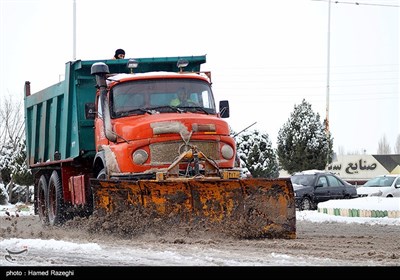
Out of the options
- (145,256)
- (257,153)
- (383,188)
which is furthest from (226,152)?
(257,153)

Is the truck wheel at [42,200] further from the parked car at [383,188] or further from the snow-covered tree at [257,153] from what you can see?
the snow-covered tree at [257,153]

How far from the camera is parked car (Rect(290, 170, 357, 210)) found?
28.8 metres

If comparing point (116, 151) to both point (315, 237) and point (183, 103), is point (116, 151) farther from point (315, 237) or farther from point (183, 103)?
point (315, 237)

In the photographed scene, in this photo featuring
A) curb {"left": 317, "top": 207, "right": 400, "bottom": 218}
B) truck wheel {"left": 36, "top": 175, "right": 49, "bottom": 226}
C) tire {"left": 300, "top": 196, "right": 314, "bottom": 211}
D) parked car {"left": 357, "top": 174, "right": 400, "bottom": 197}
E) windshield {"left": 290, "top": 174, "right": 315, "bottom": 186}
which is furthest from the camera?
parked car {"left": 357, "top": 174, "right": 400, "bottom": 197}

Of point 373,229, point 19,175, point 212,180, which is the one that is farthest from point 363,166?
point 212,180

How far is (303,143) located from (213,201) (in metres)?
30.3

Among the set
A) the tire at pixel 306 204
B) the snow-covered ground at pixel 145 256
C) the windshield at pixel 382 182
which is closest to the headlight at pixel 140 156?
the snow-covered ground at pixel 145 256

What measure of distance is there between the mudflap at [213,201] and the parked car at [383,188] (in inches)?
710

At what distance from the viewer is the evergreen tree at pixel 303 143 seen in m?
42.8

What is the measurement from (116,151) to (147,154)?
0.59 m

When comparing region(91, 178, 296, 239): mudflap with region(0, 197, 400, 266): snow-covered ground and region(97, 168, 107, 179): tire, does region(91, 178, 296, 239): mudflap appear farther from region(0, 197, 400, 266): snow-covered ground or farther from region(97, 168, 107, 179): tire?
region(0, 197, 400, 266): snow-covered ground

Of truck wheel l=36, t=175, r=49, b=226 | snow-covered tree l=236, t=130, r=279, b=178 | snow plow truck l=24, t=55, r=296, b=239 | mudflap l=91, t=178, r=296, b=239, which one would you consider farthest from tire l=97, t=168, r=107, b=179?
snow-covered tree l=236, t=130, r=279, b=178

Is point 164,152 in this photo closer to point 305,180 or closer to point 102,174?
point 102,174

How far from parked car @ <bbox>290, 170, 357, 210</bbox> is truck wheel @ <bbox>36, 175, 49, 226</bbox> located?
37.1ft
